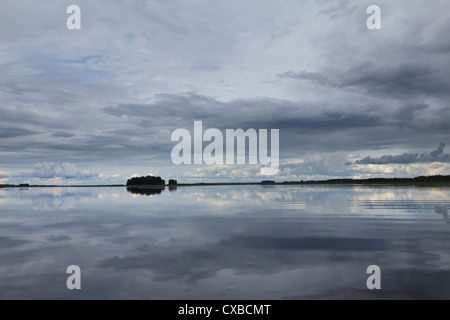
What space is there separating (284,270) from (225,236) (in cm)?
722

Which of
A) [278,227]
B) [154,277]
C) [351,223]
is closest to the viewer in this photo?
[154,277]

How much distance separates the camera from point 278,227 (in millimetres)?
21031

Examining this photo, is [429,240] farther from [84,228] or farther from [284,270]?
[84,228]

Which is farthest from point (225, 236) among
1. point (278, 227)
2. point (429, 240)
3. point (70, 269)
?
point (429, 240)

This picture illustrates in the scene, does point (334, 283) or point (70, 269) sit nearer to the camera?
point (334, 283)
